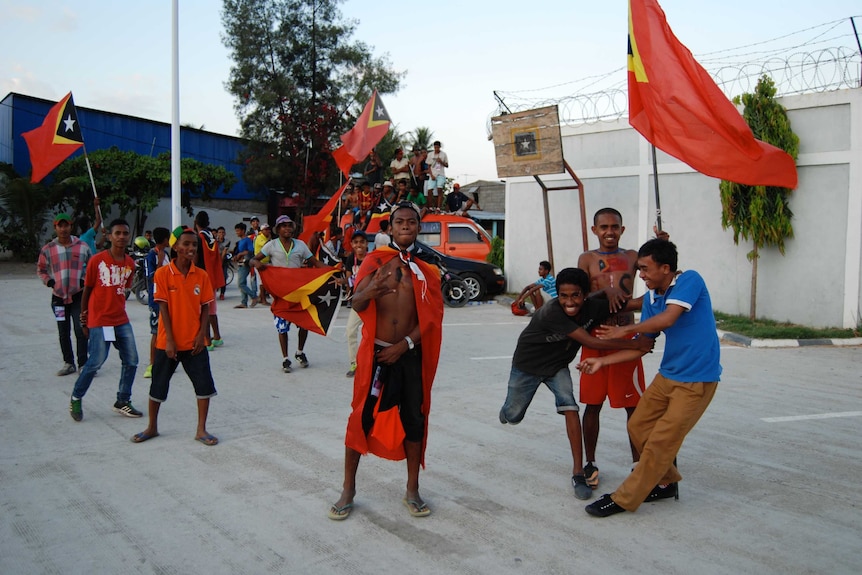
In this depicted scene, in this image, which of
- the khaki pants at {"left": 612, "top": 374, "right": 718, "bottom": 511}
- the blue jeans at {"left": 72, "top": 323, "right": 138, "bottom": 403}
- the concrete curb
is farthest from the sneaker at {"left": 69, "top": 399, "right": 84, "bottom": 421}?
the concrete curb

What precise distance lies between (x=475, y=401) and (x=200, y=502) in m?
3.33

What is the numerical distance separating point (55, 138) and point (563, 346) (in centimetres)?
1020

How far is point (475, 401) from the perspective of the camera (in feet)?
23.6

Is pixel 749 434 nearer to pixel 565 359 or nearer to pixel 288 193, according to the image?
pixel 565 359

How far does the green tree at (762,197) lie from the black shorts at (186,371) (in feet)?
32.6

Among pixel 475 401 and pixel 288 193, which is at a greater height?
pixel 288 193

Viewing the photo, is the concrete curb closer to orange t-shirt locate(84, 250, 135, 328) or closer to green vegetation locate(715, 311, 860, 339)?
green vegetation locate(715, 311, 860, 339)

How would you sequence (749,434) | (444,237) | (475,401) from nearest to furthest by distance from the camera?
(749,434)
(475,401)
(444,237)

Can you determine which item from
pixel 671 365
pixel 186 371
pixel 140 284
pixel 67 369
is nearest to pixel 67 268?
pixel 67 369

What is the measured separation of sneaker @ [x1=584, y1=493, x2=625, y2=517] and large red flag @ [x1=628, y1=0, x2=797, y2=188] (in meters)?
4.31

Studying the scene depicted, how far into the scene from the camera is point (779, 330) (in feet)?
38.5

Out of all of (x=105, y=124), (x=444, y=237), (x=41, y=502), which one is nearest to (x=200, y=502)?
(x=41, y=502)

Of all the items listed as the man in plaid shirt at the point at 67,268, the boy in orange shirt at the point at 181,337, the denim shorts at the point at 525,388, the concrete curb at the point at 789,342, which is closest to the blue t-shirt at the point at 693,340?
the denim shorts at the point at 525,388

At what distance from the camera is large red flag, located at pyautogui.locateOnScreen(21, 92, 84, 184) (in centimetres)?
1161
